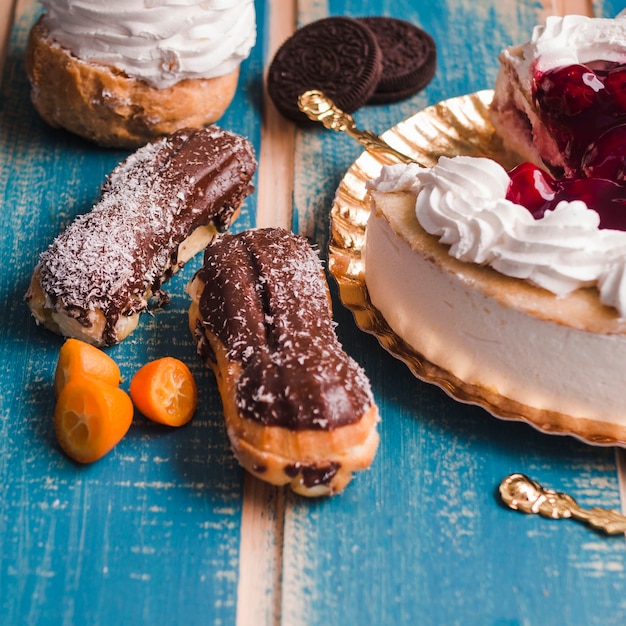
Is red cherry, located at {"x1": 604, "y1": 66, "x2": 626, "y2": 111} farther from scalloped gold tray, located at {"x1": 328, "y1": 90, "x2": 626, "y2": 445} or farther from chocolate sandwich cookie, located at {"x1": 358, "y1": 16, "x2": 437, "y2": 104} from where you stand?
chocolate sandwich cookie, located at {"x1": 358, "y1": 16, "x2": 437, "y2": 104}

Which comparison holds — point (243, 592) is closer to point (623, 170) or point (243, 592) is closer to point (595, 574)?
point (595, 574)

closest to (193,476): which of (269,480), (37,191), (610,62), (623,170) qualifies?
(269,480)

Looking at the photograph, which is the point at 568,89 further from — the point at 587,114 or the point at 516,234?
the point at 516,234

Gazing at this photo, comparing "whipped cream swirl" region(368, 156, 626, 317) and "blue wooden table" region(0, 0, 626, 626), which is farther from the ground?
"whipped cream swirl" region(368, 156, 626, 317)

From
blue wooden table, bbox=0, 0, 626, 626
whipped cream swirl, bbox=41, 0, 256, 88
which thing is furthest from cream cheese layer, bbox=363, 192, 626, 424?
whipped cream swirl, bbox=41, 0, 256, 88

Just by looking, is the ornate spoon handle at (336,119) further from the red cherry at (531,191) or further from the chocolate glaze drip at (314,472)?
the chocolate glaze drip at (314,472)
